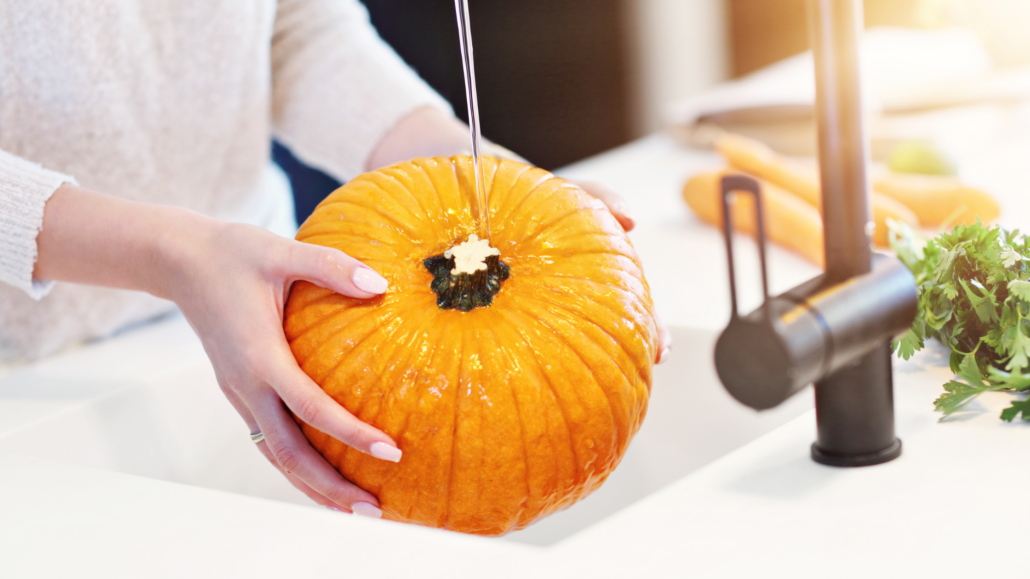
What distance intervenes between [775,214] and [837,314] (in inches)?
31.9

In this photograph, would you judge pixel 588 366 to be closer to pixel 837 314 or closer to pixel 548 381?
pixel 548 381

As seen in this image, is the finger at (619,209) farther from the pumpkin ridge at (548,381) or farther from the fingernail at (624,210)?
the pumpkin ridge at (548,381)

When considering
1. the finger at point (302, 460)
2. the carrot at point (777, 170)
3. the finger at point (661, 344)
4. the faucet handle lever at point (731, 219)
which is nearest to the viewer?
the faucet handle lever at point (731, 219)

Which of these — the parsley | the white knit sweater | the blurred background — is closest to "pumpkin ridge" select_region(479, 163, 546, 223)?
the parsley

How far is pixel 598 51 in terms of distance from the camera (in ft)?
11.9

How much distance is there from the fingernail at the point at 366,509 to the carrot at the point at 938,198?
0.92 meters

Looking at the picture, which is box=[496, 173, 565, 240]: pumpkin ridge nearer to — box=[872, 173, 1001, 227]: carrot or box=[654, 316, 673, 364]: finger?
box=[654, 316, 673, 364]: finger

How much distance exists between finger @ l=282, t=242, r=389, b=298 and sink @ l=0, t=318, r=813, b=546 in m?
0.38

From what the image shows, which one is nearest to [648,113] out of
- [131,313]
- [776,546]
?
[131,313]

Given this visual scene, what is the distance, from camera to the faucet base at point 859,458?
1.85ft

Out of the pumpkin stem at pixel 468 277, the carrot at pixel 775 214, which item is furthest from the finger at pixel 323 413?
the carrot at pixel 775 214

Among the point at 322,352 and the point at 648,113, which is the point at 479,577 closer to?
the point at 322,352

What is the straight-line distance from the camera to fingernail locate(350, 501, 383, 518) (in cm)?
67

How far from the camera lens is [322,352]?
2.12 feet
